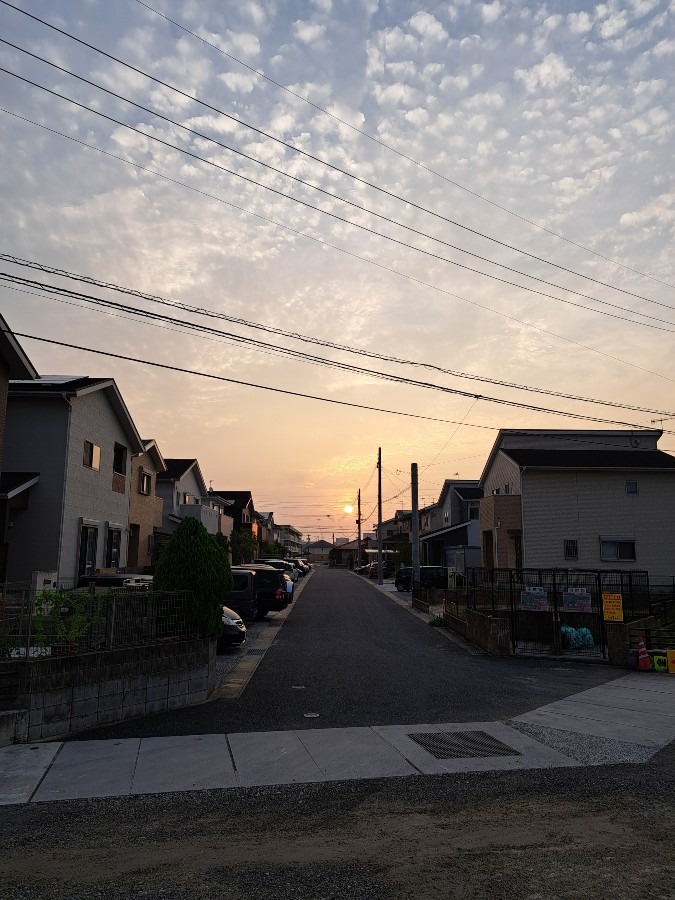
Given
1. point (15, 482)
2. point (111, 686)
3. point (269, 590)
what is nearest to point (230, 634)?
point (111, 686)

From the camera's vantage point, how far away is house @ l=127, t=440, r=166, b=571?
31.8m

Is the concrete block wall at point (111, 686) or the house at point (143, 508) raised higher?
the house at point (143, 508)

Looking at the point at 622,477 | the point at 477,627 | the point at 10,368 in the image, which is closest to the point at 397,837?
the point at 477,627

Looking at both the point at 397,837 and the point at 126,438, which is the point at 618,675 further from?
the point at 126,438

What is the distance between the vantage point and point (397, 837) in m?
6.00

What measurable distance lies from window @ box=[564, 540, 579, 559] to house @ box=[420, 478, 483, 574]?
43.6ft

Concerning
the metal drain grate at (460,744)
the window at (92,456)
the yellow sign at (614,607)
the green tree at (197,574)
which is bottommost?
the metal drain grate at (460,744)

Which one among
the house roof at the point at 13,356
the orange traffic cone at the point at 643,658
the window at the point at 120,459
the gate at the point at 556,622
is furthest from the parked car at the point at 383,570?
the house roof at the point at 13,356

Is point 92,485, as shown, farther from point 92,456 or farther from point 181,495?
point 181,495

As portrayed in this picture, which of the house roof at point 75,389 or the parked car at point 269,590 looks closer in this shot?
the house roof at point 75,389

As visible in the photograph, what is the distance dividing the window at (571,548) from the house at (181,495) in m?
19.6

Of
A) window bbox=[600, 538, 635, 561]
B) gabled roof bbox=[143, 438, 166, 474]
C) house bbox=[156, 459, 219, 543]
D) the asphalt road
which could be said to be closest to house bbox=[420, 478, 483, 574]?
window bbox=[600, 538, 635, 561]

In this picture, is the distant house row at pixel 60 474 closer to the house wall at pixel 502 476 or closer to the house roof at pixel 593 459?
the house wall at pixel 502 476

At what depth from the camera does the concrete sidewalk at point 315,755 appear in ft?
24.4
